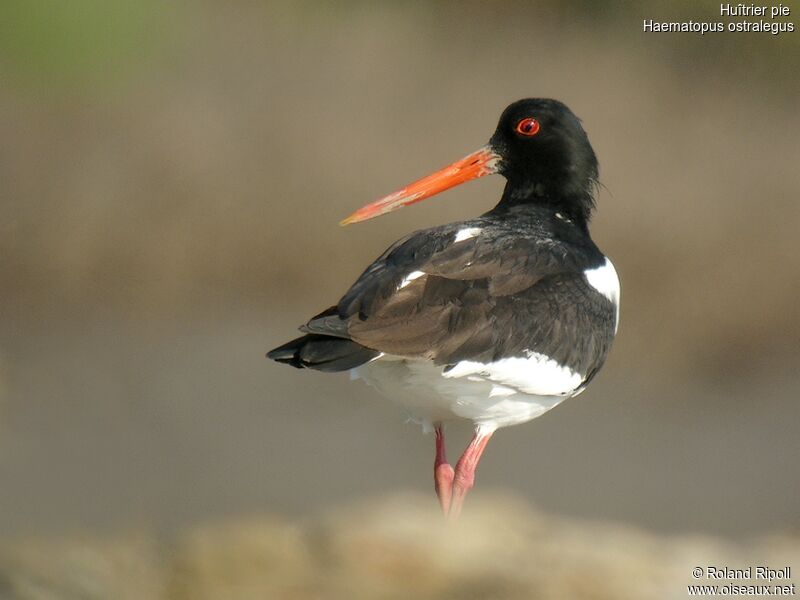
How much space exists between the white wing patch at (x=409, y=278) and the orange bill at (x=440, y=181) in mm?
914

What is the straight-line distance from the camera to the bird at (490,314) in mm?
4051

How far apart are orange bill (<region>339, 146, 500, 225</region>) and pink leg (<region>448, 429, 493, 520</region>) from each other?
1.00m

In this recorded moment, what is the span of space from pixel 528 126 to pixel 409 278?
105 centimetres

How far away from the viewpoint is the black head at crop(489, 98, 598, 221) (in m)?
4.99

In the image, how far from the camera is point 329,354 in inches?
155

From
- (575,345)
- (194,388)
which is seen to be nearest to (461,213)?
(194,388)

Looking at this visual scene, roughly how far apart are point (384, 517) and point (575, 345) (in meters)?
1.06

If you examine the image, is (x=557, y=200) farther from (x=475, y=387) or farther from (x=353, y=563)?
(x=353, y=563)

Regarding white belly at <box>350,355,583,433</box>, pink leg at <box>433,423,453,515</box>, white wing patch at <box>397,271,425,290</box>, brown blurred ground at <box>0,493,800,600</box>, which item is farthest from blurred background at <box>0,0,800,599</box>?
brown blurred ground at <box>0,493,800,600</box>

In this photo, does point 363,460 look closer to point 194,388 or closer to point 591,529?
point 194,388

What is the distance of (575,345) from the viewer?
4488 mm

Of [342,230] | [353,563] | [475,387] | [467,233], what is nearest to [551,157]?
[467,233]

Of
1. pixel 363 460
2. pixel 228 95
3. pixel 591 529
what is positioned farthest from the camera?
pixel 228 95

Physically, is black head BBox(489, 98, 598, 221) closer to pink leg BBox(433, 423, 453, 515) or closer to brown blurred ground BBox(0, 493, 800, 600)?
pink leg BBox(433, 423, 453, 515)
